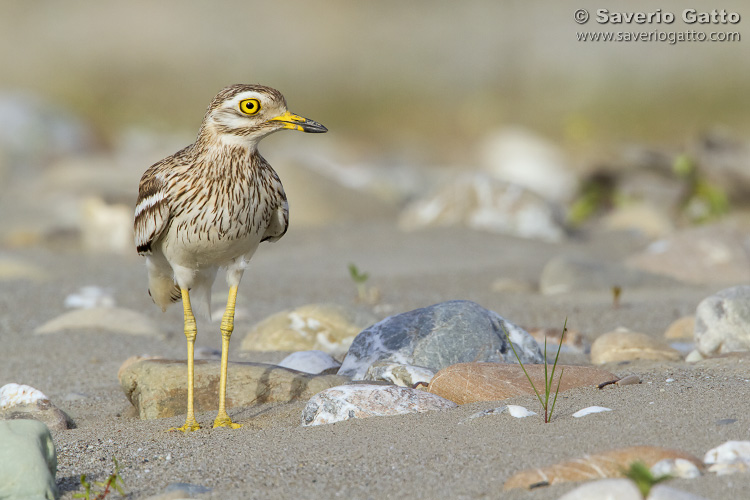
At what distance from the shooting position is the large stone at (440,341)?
463 centimetres

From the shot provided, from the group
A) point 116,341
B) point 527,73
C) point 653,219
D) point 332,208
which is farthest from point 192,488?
point 527,73

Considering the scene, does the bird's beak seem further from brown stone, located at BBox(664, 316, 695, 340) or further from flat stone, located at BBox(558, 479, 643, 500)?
brown stone, located at BBox(664, 316, 695, 340)

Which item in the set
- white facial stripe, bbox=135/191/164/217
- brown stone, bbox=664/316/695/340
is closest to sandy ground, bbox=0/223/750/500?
brown stone, bbox=664/316/695/340

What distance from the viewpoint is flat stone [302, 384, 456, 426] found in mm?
3836

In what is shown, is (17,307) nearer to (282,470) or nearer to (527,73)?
(282,470)

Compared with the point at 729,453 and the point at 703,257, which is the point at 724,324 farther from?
the point at 703,257

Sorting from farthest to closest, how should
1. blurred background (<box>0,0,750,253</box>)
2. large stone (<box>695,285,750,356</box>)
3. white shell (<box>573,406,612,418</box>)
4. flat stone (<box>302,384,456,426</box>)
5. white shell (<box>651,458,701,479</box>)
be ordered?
blurred background (<box>0,0,750,253</box>)
large stone (<box>695,285,750,356</box>)
flat stone (<box>302,384,456,426</box>)
white shell (<box>573,406,612,418</box>)
white shell (<box>651,458,701,479</box>)

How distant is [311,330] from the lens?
5793 mm

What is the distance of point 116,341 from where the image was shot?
6090 mm

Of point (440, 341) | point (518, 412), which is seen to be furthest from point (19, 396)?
point (518, 412)

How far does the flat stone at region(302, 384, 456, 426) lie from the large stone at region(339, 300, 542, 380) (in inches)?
25.4

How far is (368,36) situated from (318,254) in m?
13.5

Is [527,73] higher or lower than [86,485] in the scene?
higher

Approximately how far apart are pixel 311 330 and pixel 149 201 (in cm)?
175
